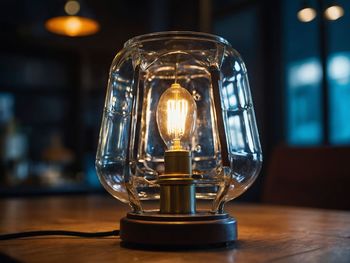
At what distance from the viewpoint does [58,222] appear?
34.9 inches

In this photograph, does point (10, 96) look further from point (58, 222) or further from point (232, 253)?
point (232, 253)

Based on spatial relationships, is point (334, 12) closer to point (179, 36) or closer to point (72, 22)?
point (72, 22)

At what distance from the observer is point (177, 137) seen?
712 millimetres

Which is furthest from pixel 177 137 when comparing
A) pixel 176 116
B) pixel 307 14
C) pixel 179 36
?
pixel 307 14

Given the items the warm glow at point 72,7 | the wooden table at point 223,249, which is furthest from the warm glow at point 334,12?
the wooden table at point 223,249

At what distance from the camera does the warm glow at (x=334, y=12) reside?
2947mm

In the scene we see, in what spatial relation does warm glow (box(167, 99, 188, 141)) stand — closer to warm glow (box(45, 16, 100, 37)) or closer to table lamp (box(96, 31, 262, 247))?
table lamp (box(96, 31, 262, 247))

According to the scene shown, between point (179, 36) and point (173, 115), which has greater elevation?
point (179, 36)

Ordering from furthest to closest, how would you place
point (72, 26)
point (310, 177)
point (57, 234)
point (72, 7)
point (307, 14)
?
point (307, 14) → point (72, 26) → point (72, 7) → point (310, 177) → point (57, 234)

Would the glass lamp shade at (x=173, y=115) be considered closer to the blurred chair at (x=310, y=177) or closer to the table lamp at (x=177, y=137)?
the table lamp at (x=177, y=137)

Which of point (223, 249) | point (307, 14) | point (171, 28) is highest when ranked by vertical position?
point (171, 28)

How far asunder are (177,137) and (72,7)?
5.23 feet

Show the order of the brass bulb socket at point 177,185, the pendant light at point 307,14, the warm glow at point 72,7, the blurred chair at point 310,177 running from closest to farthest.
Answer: the brass bulb socket at point 177,185, the blurred chair at point 310,177, the warm glow at point 72,7, the pendant light at point 307,14

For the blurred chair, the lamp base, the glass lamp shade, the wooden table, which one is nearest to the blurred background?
the blurred chair
